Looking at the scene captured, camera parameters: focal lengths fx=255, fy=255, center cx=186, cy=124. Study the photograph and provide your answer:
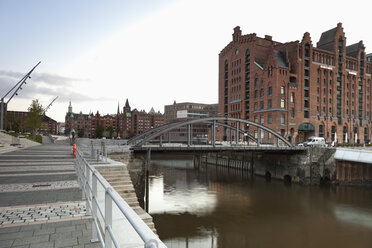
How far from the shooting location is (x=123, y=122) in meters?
156

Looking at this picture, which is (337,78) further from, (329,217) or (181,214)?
(181,214)

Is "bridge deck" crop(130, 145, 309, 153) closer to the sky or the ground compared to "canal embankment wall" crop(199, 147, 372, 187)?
closer to the sky

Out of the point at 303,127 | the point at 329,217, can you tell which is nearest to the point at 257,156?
the point at 303,127

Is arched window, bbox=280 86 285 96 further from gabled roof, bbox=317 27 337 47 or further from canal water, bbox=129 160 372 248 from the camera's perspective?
canal water, bbox=129 160 372 248

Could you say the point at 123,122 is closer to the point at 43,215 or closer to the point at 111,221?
the point at 43,215

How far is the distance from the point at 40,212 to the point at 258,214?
1974 cm

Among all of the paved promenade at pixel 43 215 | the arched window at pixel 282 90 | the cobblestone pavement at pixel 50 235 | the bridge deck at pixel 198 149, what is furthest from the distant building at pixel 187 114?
the cobblestone pavement at pixel 50 235

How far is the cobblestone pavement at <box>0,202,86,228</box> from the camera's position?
20.0 ft

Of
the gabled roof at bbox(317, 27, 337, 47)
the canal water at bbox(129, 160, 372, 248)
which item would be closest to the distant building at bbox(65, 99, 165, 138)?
the gabled roof at bbox(317, 27, 337, 47)

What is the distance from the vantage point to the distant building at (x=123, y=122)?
152500mm

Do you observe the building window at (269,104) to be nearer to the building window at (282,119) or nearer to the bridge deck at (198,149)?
the building window at (282,119)

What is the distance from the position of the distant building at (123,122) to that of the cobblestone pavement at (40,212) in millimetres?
140981

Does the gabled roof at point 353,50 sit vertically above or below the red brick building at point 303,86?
above

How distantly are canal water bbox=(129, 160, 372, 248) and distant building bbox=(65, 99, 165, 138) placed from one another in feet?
396
